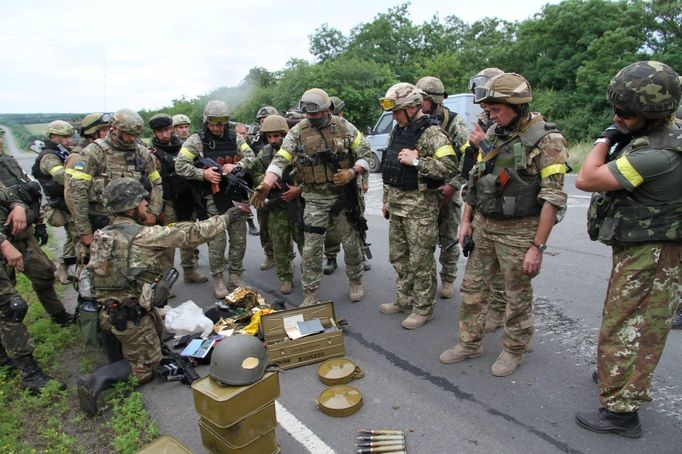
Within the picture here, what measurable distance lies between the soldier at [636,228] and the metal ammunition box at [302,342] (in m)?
1.94

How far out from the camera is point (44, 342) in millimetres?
4566

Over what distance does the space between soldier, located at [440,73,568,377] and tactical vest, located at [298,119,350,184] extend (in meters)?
1.62

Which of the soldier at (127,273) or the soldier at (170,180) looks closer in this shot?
the soldier at (127,273)

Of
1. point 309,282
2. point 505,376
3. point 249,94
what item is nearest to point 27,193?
point 309,282

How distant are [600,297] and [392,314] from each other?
2160mm

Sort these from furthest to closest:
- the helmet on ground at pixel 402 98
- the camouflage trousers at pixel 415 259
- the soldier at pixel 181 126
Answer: the soldier at pixel 181 126, the camouflage trousers at pixel 415 259, the helmet on ground at pixel 402 98

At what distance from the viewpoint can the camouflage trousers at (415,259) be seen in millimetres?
4285

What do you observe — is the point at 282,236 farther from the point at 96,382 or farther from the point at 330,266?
the point at 96,382

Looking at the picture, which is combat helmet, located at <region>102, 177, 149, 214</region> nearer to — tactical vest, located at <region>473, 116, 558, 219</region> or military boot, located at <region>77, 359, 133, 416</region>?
military boot, located at <region>77, 359, 133, 416</region>

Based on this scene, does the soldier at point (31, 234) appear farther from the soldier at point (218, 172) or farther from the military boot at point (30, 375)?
the soldier at point (218, 172)

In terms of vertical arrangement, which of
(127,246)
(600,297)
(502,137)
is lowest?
(600,297)

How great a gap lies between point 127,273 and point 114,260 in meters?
0.14

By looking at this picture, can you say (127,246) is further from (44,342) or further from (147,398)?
(44,342)

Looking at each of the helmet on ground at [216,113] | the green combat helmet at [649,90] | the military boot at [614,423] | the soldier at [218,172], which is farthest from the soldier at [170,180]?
the green combat helmet at [649,90]
